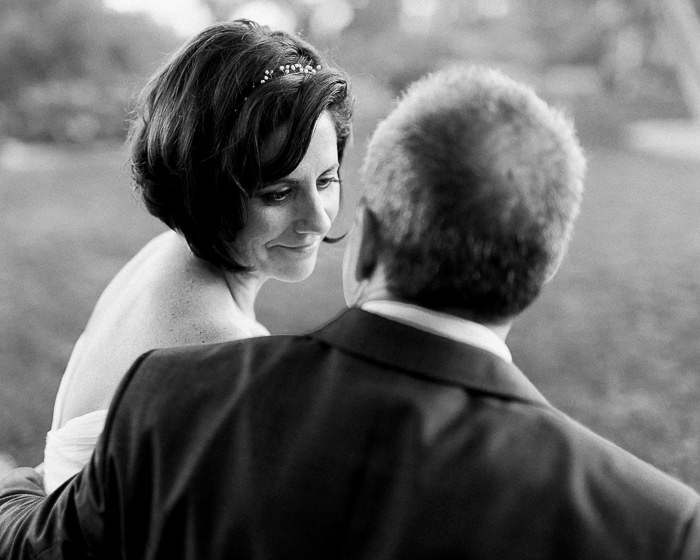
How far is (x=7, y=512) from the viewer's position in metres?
1.72

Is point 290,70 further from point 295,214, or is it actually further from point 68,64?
point 68,64

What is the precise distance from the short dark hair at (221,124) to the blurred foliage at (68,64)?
659 inches

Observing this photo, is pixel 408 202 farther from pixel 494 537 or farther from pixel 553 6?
pixel 553 6

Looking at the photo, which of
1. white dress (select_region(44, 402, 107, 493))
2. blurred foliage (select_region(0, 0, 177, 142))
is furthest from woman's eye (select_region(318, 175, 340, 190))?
blurred foliage (select_region(0, 0, 177, 142))

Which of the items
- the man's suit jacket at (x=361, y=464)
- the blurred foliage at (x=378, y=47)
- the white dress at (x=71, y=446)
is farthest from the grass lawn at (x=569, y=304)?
the blurred foliage at (x=378, y=47)

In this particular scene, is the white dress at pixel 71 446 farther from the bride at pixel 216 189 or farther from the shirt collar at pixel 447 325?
the shirt collar at pixel 447 325

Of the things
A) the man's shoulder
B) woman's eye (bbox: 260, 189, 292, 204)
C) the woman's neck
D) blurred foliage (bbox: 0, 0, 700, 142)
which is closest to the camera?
the man's shoulder

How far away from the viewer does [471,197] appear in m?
1.09

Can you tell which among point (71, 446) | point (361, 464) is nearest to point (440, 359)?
point (361, 464)

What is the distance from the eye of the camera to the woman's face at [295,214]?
6.89 ft

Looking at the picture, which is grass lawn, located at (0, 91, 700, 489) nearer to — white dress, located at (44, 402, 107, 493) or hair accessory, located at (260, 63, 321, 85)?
hair accessory, located at (260, 63, 321, 85)

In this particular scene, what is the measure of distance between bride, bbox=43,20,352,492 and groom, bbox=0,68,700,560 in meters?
0.74

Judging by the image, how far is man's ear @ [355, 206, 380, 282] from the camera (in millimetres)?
1185

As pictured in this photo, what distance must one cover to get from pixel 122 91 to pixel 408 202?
19625 millimetres
